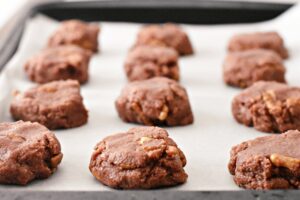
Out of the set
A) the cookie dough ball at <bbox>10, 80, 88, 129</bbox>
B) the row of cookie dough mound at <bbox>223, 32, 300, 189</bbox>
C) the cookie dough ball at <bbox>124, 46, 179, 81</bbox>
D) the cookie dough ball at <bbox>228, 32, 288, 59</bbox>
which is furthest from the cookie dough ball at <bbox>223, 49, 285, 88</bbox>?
the cookie dough ball at <bbox>10, 80, 88, 129</bbox>

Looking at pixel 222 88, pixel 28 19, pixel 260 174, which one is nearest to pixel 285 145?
pixel 260 174

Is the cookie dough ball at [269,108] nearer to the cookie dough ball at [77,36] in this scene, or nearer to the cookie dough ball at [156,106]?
the cookie dough ball at [156,106]

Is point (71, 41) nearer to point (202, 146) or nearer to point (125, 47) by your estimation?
point (125, 47)

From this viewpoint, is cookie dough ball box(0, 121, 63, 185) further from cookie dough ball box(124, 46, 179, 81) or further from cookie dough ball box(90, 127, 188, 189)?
cookie dough ball box(124, 46, 179, 81)

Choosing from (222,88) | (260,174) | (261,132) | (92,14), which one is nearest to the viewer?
(260,174)

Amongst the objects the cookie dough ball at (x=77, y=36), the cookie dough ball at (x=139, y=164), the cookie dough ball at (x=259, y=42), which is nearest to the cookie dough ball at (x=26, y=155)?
the cookie dough ball at (x=139, y=164)

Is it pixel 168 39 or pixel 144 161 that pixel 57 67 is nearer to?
pixel 168 39

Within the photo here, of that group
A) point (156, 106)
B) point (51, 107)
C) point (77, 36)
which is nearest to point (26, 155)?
point (51, 107)
